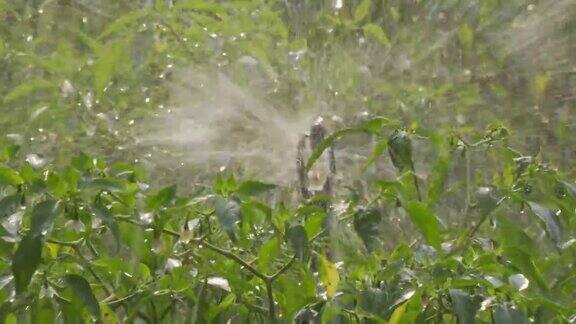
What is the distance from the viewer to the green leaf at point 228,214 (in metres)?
0.71

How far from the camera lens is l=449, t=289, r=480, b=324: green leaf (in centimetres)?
70

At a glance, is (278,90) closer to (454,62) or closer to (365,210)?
(454,62)

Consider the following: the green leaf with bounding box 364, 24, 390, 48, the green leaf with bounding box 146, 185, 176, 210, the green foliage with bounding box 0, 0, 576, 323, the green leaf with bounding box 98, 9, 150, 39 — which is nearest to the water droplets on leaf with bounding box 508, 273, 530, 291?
the green foliage with bounding box 0, 0, 576, 323

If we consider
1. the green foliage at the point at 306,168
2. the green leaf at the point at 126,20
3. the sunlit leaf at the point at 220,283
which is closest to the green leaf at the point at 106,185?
the green foliage at the point at 306,168

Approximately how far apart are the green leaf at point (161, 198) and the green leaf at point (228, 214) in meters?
0.04

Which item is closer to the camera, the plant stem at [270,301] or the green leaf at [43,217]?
the green leaf at [43,217]

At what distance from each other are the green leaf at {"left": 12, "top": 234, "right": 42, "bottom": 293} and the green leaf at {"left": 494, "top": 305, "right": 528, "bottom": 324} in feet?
1.01

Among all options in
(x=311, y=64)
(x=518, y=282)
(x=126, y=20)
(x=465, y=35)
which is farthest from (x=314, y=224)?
(x=465, y=35)

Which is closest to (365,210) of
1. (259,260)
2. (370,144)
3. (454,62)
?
(259,260)

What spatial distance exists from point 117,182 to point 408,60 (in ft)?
3.79

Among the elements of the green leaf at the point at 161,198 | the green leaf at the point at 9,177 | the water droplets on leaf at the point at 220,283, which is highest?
the green leaf at the point at 9,177

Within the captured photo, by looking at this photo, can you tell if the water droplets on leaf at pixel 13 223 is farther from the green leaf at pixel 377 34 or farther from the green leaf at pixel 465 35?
the green leaf at pixel 465 35

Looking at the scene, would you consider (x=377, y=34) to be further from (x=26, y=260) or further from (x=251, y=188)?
(x=26, y=260)

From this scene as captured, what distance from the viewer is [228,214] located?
72 centimetres
